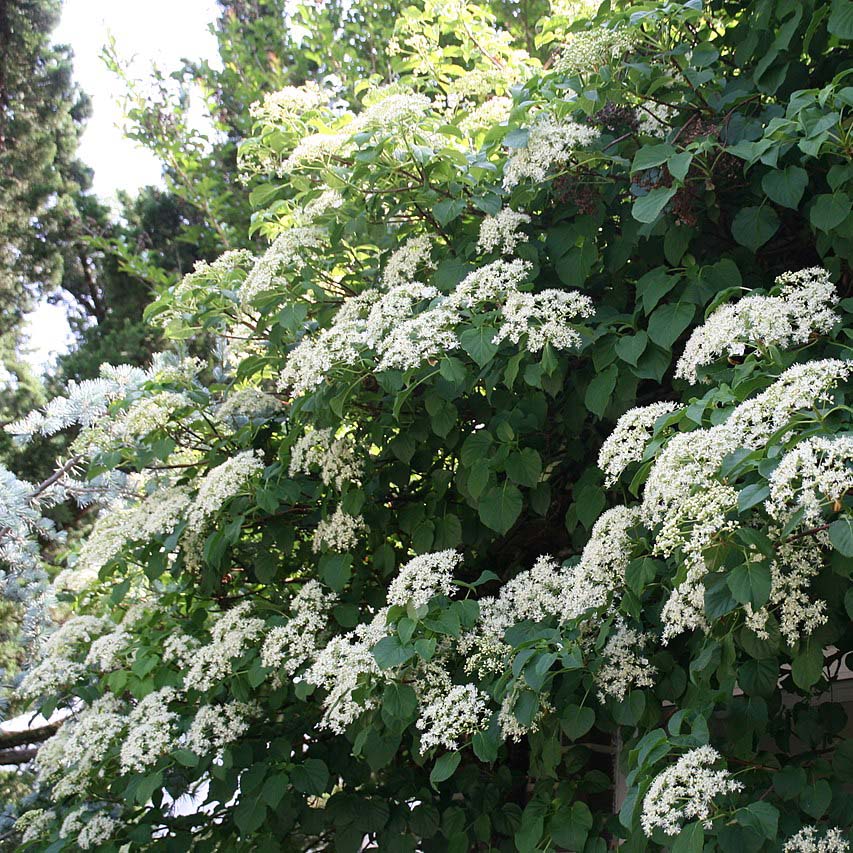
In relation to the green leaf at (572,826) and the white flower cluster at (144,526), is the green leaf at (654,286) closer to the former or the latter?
the green leaf at (572,826)

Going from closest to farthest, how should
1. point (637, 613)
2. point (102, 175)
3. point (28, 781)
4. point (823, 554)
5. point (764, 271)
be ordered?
point (823, 554)
point (637, 613)
point (764, 271)
point (28, 781)
point (102, 175)

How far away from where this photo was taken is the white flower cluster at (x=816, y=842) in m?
1.49

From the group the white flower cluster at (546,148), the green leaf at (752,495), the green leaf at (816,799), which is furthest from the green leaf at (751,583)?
the white flower cluster at (546,148)

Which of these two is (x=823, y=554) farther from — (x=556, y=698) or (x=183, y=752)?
(x=183, y=752)

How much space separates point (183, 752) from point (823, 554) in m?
1.63

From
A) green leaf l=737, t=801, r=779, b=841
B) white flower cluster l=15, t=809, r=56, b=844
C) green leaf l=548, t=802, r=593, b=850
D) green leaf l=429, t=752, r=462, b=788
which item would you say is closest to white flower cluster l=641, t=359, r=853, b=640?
green leaf l=737, t=801, r=779, b=841

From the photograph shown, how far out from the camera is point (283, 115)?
3.01 m

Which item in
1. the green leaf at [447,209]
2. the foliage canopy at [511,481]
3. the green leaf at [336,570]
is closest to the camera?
the foliage canopy at [511,481]

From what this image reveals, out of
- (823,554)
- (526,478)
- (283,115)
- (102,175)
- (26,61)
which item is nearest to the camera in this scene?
(823,554)

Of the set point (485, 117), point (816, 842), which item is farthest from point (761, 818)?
point (485, 117)

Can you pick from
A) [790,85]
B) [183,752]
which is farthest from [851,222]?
[183,752]

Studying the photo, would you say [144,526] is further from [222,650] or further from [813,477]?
[813,477]

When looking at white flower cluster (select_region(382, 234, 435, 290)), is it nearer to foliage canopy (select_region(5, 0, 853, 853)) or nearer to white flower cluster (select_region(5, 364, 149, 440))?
foliage canopy (select_region(5, 0, 853, 853))

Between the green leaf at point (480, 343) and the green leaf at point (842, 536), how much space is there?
35.6 inches
